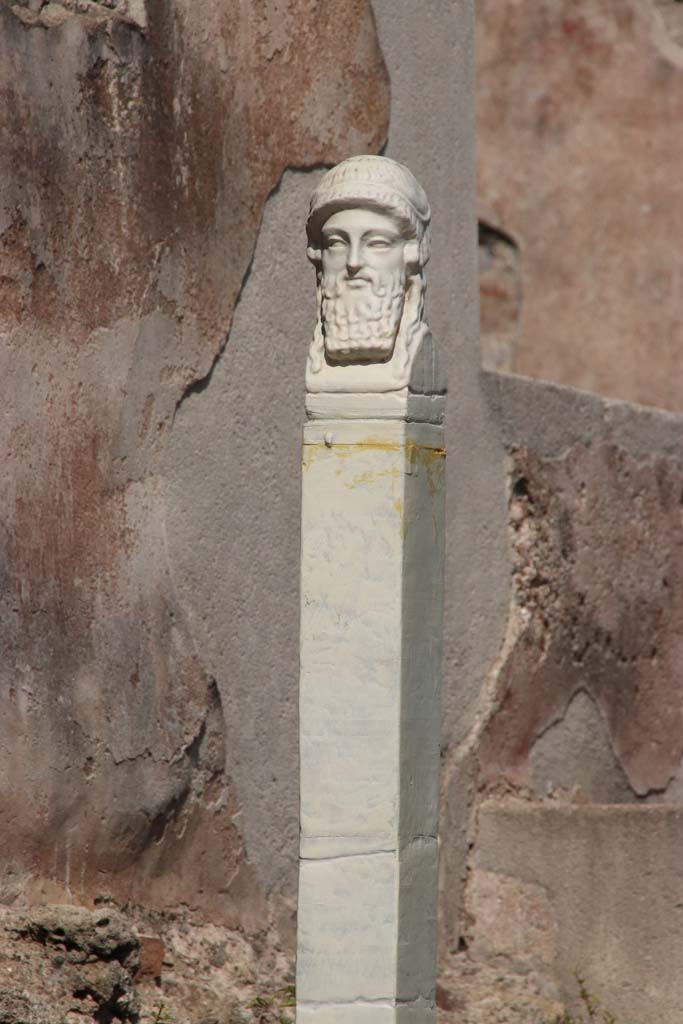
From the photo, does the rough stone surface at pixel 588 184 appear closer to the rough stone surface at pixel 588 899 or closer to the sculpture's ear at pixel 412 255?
the rough stone surface at pixel 588 899

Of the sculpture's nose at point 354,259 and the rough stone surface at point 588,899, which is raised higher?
the sculpture's nose at point 354,259

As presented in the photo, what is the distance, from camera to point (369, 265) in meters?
3.00

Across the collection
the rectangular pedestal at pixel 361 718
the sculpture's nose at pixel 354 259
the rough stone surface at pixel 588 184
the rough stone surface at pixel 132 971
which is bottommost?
the rough stone surface at pixel 132 971

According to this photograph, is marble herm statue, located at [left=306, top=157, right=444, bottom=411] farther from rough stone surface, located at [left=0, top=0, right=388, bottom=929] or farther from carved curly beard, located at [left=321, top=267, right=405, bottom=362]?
rough stone surface, located at [left=0, top=0, right=388, bottom=929]

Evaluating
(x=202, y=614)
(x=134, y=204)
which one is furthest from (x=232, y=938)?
(x=134, y=204)

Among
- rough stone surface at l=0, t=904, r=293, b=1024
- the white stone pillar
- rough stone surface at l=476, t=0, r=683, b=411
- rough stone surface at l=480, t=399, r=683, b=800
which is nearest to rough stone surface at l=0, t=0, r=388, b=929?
rough stone surface at l=0, t=904, r=293, b=1024

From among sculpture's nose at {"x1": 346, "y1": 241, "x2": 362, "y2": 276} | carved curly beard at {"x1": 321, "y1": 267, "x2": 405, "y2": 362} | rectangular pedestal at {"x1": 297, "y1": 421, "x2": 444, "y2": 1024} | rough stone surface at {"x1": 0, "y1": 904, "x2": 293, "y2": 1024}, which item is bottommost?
rough stone surface at {"x1": 0, "y1": 904, "x2": 293, "y2": 1024}

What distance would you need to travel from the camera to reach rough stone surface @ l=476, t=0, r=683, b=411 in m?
7.21

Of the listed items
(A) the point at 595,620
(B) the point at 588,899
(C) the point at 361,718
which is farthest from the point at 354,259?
(A) the point at 595,620

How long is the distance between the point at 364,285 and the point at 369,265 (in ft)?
0.11

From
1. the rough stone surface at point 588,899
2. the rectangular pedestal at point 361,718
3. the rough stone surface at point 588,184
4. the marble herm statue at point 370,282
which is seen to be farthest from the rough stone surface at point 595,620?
the rough stone surface at point 588,184

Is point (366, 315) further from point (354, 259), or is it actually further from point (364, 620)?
point (364, 620)

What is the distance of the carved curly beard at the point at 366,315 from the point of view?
298 centimetres

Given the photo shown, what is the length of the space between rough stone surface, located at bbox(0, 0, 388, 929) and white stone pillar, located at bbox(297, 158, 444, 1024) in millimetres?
583
